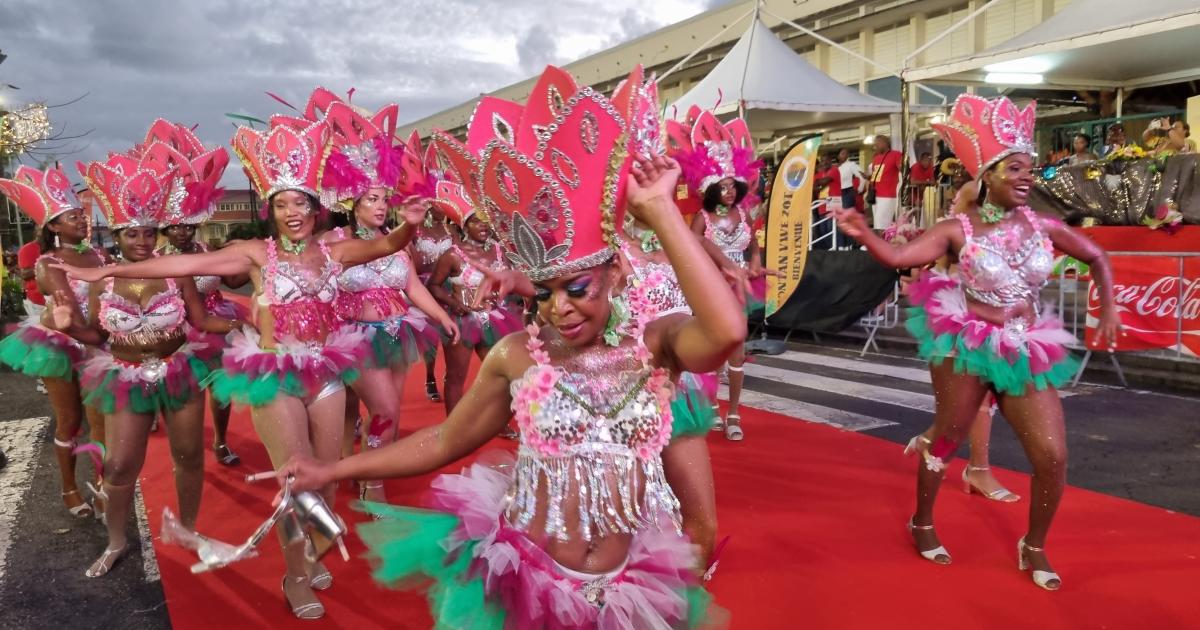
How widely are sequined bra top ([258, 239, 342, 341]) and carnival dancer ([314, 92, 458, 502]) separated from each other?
0.83 ft

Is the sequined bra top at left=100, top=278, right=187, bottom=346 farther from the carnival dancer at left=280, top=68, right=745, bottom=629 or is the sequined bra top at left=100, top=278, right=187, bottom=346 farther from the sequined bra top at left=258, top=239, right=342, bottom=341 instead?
the carnival dancer at left=280, top=68, right=745, bottom=629

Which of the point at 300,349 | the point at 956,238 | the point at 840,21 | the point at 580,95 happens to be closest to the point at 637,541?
the point at 580,95

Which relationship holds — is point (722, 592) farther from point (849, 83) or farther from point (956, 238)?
point (849, 83)

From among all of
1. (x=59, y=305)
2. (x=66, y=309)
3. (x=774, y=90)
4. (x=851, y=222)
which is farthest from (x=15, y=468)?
(x=774, y=90)

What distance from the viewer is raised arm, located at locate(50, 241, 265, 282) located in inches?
154

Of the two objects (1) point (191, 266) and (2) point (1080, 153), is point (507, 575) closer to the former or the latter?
(1) point (191, 266)

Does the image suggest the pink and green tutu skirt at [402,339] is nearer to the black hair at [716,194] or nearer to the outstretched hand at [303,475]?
the black hair at [716,194]

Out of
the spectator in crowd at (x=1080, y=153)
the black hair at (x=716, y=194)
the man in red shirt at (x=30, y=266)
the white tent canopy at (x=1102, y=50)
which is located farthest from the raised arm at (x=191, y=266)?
the spectator in crowd at (x=1080, y=153)

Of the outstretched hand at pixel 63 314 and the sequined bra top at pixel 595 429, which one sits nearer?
the sequined bra top at pixel 595 429

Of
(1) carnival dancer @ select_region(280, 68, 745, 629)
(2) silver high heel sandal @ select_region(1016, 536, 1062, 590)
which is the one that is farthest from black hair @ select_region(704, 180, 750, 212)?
(1) carnival dancer @ select_region(280, 68, 745, 629)

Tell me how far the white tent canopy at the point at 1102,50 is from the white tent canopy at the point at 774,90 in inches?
89.7

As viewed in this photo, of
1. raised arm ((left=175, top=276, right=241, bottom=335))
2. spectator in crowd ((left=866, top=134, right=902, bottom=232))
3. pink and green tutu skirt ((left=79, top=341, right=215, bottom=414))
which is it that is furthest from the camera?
spectator in crowd ((left=866, top=134, right=902, bottom=232))

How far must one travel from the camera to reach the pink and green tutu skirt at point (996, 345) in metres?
3.95

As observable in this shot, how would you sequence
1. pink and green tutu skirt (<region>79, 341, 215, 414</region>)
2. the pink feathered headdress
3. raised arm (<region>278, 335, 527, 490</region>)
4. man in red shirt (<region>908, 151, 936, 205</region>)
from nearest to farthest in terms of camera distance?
1. raised arm (<region>278, 335, 527, 490</region>)
2. pink and green tutu skirt (<region>79, 341, 215, 414</region>)
3. the pink feathered headdress
4. man in red shirt (<region>908, 151, 936, 205</region>)
